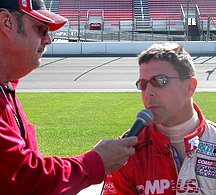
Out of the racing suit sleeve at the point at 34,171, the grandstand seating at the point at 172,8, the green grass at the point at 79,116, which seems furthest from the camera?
the grandstand seating at the point at 172,8

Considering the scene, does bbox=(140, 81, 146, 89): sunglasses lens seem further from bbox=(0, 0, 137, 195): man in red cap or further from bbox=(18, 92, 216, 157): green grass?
bbox=(18, 92, 216, 157): green grass

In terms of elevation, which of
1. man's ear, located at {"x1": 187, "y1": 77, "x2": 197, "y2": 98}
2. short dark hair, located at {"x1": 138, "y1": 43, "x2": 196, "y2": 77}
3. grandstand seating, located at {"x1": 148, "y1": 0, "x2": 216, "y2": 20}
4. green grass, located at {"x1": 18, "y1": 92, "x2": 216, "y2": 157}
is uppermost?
grandstand seating, located at {"x1": 148, "y1": 0, "x2": 216, "y2": 20}

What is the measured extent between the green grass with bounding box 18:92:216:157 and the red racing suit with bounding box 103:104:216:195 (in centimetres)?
389

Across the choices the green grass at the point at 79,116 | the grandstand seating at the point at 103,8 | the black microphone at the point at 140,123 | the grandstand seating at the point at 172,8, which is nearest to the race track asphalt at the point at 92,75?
the green grass at the point at 79,116

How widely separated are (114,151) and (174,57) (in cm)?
93

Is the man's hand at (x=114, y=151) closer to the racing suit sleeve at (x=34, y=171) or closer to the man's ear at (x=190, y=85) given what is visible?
the racing suit sleeve at (x=34, y=171)

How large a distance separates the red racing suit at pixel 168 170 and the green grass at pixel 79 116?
3.89m

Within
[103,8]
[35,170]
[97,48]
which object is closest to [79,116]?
[35,170]

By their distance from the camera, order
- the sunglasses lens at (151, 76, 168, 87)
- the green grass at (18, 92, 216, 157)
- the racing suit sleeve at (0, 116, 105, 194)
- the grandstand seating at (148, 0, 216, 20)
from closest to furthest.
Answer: the racing suit sleeve at (0, 116, 105, 194) → the sunglasses lens at (151, 76, 168, 87) → the green grass at (18, 92, 216, 157) → the grandstand seating at (148, 0, 216, 20)

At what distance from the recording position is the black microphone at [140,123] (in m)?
2.32

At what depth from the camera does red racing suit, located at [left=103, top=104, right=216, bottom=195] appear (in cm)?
248

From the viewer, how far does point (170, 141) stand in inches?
107

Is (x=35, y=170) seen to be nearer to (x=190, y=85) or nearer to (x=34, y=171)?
(x=34, y=171)

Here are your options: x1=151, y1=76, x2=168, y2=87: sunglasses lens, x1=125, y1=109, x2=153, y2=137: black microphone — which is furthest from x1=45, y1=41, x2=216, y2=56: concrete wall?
x1=125, y1=109, x2=153, y2=137: black microphone
